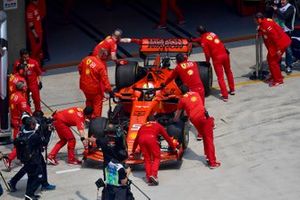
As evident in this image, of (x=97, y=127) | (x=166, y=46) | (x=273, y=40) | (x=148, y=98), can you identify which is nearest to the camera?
(x=97, y=127)

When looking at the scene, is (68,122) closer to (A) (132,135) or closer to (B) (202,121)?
(A) (132,135)

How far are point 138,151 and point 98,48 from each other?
147 inches

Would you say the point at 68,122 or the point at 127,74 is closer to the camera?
the point at 68,122

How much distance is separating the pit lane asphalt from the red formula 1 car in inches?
16.8

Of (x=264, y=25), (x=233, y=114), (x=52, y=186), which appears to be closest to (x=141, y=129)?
(x=52, y=186)

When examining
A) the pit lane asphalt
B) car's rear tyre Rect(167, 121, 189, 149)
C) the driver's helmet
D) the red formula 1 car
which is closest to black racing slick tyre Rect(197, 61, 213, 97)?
the red formula 1 car

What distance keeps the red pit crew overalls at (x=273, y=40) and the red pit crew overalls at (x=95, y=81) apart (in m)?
3.94

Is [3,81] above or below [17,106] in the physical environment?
above

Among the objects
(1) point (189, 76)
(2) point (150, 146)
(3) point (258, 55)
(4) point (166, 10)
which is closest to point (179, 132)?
(2) point (150, 146)

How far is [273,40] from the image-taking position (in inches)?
923

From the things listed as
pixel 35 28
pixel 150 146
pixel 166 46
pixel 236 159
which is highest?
Result: pixel 166 46

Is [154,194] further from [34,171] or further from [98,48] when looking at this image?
[98,48]

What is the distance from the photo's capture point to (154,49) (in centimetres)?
2300

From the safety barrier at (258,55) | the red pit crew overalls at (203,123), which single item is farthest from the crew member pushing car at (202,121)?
the safety barrier at (258,55)
